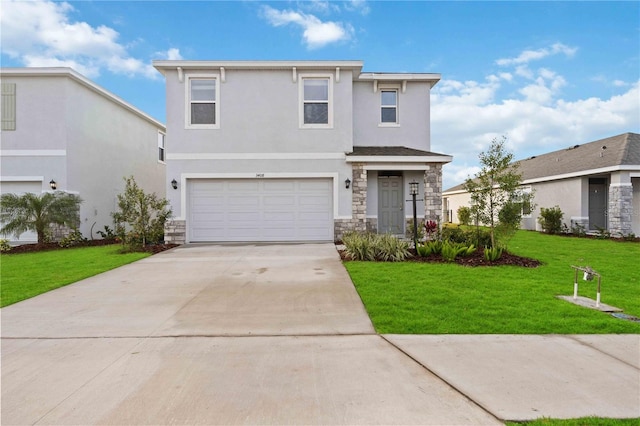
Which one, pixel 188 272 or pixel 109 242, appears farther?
pixel 109 242

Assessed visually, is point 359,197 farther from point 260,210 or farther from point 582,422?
point 582,422

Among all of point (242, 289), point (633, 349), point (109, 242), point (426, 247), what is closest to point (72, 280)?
point (242, 289)

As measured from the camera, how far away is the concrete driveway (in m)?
2.68

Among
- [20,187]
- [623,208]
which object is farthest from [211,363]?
[623,208]

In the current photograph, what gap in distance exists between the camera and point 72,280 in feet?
23.7

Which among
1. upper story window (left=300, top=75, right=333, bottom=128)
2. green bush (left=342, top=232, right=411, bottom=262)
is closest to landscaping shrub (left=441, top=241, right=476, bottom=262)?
green bush (left=342, top=232, right=411, bottom=262)

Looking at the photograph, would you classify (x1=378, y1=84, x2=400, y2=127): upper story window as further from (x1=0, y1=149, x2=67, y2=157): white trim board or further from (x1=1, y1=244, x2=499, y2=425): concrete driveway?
→ (x1=0, y1=149, x2=67, y2=157): white trim board

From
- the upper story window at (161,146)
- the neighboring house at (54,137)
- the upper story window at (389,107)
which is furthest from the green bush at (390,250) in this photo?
the upper story window at (161,146)

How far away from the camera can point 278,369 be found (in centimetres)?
335

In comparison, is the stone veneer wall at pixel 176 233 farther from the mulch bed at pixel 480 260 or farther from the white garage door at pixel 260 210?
the mulch bed at pixel 480 260

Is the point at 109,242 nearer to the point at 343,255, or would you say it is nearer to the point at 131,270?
the point at 131,270

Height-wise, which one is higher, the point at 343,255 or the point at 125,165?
the point at 125,165

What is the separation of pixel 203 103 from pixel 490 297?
1150 centimetres

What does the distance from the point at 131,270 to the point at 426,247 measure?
25.0 feet
